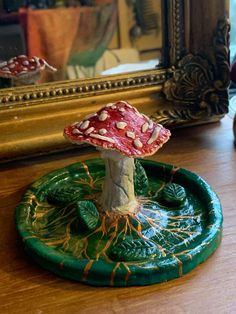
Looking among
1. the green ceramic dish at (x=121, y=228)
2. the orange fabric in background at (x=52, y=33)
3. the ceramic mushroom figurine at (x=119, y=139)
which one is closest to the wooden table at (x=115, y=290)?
the green ceramic dish at (x=121, y=228)

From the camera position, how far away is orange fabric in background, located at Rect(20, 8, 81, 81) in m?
0.71

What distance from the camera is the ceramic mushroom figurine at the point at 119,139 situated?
1.69 ft

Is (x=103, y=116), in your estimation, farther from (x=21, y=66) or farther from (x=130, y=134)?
(x=21, y=66)

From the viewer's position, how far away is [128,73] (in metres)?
0.78

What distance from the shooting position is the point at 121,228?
57cm

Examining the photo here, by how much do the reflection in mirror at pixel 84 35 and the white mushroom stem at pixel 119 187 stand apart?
0.74 feet

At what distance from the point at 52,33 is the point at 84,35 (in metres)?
0.05

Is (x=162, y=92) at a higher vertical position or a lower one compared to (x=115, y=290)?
higher

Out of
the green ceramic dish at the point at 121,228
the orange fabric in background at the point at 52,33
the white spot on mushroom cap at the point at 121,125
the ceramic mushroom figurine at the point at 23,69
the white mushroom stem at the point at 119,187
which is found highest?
the orange fabric in background at the point at 52,33

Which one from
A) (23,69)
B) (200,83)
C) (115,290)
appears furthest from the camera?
(200,83)

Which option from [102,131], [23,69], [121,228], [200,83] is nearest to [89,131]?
[102,131]

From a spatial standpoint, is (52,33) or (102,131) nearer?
(102,131)

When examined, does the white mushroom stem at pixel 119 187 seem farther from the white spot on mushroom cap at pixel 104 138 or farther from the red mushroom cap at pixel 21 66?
the red mushroom cap at pixel 21 66

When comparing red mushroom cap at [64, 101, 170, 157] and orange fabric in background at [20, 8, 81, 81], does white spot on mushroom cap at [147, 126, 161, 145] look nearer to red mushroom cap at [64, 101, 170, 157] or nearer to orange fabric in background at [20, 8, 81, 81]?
red mushroom cap at [64, 101, 170, 157]
